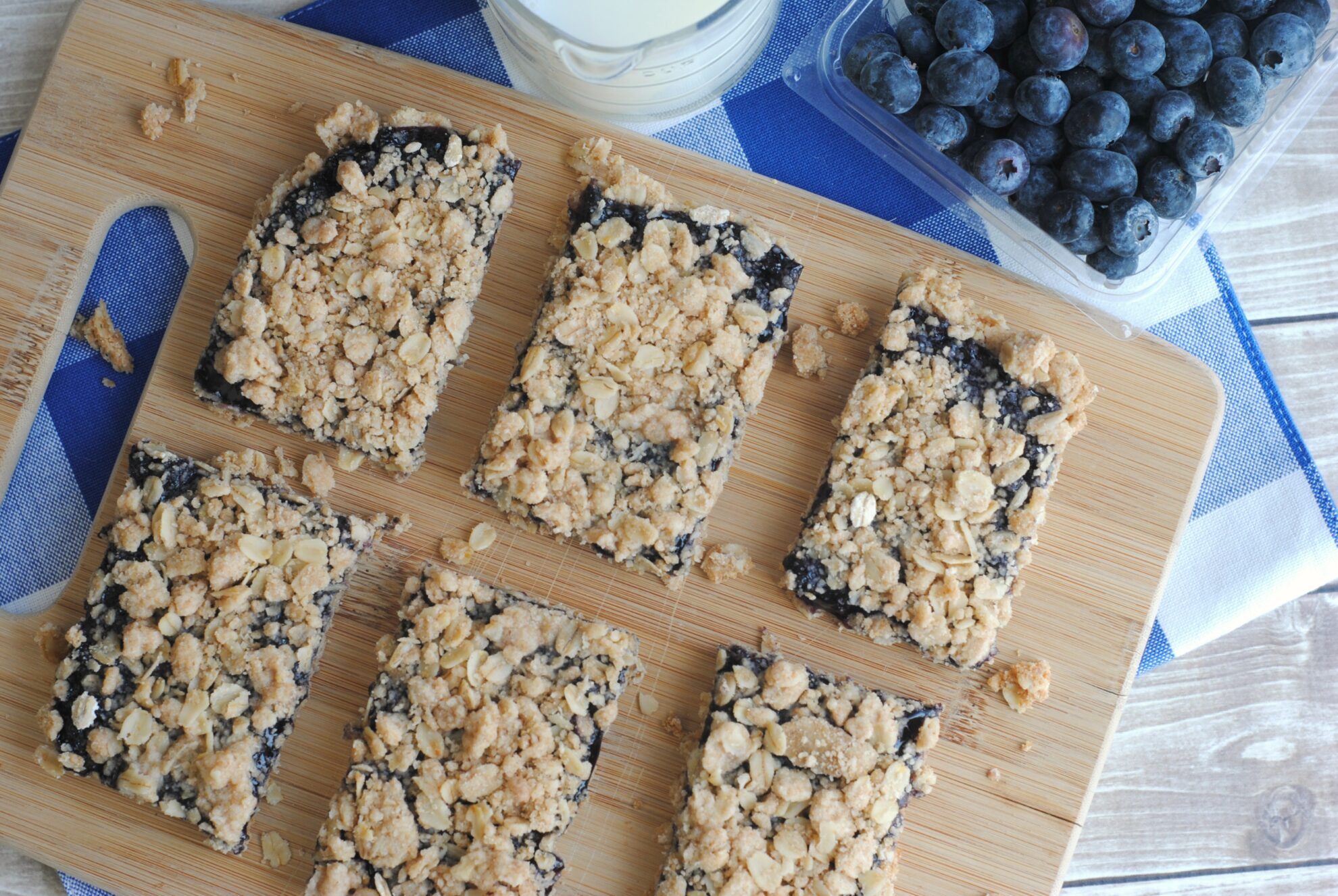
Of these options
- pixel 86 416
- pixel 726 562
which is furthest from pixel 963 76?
pixel 86 416

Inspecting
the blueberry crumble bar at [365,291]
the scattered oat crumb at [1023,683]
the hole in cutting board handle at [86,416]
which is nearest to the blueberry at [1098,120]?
the scattered oat crumb at [1023,683]

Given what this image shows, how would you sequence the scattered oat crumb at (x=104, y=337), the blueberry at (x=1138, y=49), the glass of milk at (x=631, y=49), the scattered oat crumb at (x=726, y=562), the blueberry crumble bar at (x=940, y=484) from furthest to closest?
the scattered oat crumb at (x=104, y=337)
the scattered oat crumb at (x=726, y=562)
the blueberry crumble bar at (x=940, y=484)
the blueberry at (x=1138, y=49)
the glass of milk at (x=631, y=49)

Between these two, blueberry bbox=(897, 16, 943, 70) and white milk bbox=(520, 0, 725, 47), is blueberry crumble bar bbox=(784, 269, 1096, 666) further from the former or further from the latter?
white milk bbox=(520, 0, 725, 47)

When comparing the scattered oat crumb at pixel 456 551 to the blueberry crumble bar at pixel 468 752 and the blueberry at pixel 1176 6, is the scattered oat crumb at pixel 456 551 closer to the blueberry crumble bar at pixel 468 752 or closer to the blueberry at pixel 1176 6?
the blueberry crumble bar at pixel 468 752

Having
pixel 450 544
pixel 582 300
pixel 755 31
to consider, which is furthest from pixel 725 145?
pixel 450 544

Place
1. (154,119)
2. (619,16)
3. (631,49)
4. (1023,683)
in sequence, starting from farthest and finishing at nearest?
1. (154,119)
2. (1023,683)
3. (619,16)
4. (631,49)

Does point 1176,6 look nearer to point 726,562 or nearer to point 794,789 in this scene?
point 726,562
